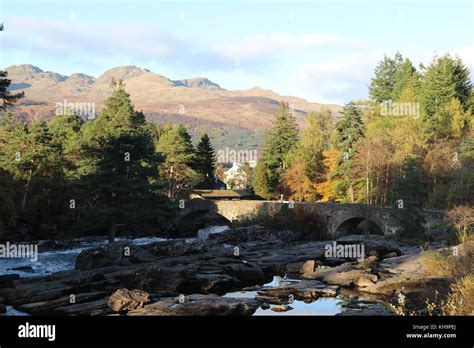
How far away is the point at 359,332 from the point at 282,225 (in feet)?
135

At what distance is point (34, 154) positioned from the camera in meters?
54.2

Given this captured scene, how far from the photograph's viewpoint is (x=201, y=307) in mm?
21797

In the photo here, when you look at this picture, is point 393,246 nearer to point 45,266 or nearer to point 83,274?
point 83,274

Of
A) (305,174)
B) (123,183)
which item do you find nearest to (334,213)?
(305,174)

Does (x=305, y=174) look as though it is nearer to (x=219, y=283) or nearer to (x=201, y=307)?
(x=219, y=283)

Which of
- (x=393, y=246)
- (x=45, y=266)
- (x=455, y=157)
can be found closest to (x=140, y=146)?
(x=45, y=266)

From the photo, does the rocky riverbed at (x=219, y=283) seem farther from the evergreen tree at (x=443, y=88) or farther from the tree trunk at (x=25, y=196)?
the evergreen tree at (x=443, y=88)

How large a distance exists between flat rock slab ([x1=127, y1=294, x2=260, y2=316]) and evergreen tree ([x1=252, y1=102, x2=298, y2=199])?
1911 inches

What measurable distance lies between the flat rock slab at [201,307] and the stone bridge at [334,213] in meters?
23.8

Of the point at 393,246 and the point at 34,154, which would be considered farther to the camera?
the point at 34,154

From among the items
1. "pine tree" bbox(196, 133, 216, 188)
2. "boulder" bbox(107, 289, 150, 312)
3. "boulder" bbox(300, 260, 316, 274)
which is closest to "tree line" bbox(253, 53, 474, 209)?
"pine tree" bbox(196, 133, 216, 188)

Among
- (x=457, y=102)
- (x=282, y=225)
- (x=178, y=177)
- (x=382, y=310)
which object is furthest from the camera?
(x=178, y=177)

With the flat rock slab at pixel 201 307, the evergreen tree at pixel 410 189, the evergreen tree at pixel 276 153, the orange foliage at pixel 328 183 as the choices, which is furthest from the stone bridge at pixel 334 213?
the flat rock slab at pixel 201 307

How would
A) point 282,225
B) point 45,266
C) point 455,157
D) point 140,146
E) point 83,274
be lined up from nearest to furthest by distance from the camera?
point 83,274 < point 45,266 < point 140,146 < point 455,157 < point 282,225
